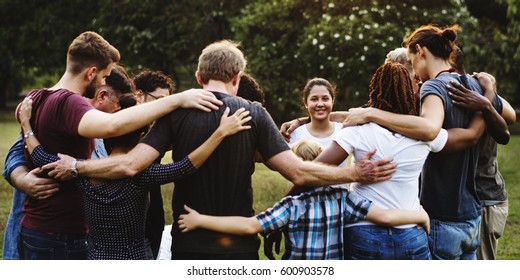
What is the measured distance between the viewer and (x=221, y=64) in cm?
423

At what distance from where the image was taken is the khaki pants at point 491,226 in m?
5.68

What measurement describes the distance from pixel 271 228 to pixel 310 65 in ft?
63.8

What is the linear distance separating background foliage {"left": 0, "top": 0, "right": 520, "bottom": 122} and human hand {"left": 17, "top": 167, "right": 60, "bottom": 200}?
14324 millimetres

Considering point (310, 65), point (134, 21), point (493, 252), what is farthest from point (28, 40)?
point (493, 252)

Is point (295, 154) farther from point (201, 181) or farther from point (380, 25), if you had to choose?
point (380, 25)

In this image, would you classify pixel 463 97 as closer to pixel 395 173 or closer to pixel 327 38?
pixel 395 173

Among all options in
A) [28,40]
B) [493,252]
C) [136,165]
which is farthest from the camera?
[28,40]

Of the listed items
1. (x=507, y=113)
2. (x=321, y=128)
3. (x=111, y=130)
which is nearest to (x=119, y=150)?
(x=111, y=130)

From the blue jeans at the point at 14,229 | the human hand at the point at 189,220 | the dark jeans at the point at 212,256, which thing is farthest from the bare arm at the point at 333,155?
the blue jeans at the point at 14,229

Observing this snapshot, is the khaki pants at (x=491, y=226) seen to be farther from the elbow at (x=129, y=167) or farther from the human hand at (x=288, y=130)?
the elbow at (x=129, y=167)

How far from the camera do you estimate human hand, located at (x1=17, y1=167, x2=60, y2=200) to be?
435cm

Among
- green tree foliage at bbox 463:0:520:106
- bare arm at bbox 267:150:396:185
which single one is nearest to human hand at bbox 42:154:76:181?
bare arm at bbox 267:150:396:185

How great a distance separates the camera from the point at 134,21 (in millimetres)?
29219

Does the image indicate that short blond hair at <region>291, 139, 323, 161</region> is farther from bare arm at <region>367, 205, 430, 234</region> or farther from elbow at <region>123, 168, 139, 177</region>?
elbow at <region>123, 168, 139, 177</region>
